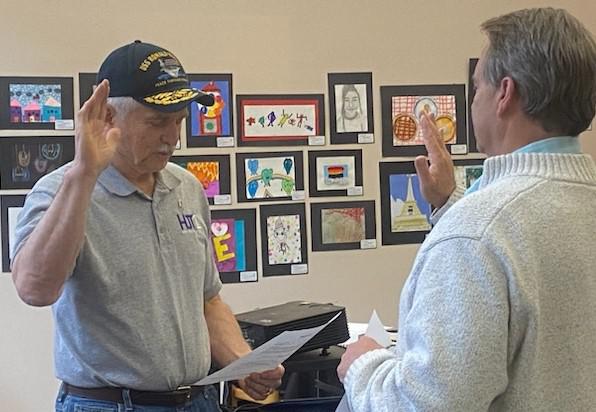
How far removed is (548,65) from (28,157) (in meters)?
3.01

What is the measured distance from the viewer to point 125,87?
5.69ft

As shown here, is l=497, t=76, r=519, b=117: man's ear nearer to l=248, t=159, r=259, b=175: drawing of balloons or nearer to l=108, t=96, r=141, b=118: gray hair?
l=108, t=96, r=141, b=118: gray hair

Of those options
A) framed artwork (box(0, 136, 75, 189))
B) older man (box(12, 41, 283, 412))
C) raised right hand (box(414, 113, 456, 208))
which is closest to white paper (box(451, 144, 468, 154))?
framed artwork (box(0, 136, 75, 189))

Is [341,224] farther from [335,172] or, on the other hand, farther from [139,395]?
[139,395]

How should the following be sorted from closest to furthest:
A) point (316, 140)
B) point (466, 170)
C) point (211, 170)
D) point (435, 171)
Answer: point (435, 171)
point (211, 170)
point (316, 140)
point (466, 170)

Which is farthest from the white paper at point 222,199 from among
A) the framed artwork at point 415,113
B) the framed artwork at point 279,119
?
the framed artwork at point 415,113

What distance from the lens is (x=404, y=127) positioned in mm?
4121

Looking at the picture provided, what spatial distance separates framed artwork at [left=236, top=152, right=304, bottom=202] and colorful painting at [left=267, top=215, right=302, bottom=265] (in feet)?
0.39

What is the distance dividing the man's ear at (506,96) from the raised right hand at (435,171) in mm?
550

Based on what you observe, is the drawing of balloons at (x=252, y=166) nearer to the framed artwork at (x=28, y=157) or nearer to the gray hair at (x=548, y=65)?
the framed artwork at (x=28, y=157)

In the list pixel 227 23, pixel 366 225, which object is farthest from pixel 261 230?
pixel 227 23

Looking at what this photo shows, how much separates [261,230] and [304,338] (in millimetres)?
2221

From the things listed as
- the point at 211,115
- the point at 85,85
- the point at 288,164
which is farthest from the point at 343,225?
the point at 85,85

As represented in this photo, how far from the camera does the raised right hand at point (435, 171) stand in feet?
5.87
